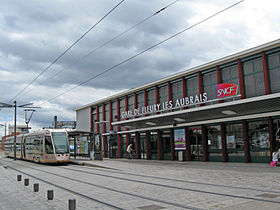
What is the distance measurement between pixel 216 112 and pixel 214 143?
429 centimetres

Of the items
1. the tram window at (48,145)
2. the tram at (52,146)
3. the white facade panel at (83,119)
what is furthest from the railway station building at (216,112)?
the white facade panel at (83,119)

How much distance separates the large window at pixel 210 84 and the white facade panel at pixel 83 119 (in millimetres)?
26797

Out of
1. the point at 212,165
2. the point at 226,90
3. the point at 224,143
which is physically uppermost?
the point at 226,90

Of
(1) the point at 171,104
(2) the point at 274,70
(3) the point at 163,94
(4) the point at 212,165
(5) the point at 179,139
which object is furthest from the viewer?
(3) the point at 163,94

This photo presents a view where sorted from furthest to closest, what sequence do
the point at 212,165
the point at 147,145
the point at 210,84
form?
the point at 147,145 < the point at 210,84 < the point at 212,165

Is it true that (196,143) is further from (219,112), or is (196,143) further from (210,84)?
(219,112)

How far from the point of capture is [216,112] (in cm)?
2272

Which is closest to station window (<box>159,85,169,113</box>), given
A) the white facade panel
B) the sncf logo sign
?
the sncf logo sign

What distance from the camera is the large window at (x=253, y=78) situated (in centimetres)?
2273

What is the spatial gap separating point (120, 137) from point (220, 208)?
105 feet

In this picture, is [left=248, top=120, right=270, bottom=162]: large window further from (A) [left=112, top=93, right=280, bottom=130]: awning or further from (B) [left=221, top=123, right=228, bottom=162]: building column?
(B) [left=221, top=123, right=228, bottom=162]: building column

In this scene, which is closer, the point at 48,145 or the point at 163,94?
the point at 48,145

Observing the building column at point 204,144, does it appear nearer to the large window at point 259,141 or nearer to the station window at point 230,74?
the large window at point 259,141

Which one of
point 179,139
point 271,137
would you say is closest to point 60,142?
point 179,139
